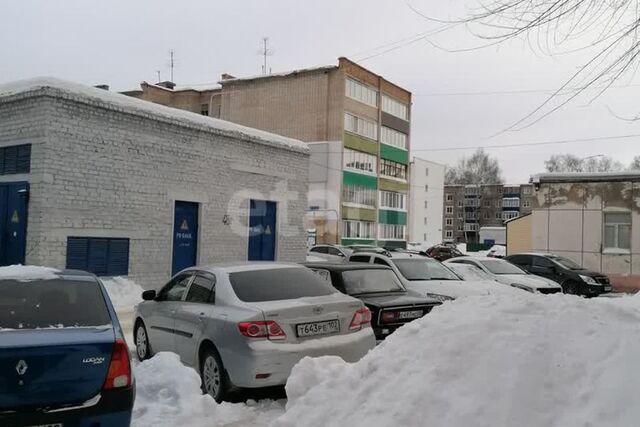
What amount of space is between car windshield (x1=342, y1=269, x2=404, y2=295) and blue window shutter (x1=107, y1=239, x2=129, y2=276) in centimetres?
802

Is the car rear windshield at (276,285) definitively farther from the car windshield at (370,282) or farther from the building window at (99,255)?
the building window at (99,255)

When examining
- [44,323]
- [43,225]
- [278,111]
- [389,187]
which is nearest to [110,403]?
[44,323]

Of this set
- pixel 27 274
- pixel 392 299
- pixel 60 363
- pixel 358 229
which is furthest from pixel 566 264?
pixel 358 229

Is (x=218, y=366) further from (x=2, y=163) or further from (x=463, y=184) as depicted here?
(x=463, y=184)

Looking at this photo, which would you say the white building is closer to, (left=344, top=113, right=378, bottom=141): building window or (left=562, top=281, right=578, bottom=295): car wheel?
(left=344, top=113, right=378, bottom=141): building window

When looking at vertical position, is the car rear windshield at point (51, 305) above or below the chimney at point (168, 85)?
below

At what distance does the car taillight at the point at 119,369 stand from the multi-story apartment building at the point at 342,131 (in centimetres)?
4169

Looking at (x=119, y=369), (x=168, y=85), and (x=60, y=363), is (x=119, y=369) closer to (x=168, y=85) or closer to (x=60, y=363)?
(x=60, y=363)

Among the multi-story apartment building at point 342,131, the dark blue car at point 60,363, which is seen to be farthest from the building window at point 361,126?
the dark blue car at point 60,363

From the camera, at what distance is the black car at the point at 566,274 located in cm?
1923

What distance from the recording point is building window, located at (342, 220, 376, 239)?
157ft

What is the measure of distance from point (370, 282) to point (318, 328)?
2.76m

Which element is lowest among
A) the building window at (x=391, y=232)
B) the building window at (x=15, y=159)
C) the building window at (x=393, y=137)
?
the building window at (x=391, y=232)

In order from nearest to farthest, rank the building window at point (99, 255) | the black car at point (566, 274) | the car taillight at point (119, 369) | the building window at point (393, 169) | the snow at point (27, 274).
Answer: the car taillight at point (119, 369), the snow at point (27, 274), the building window at point (99, 255), the black car at point (566, 274), the building window at point (393, 169)
